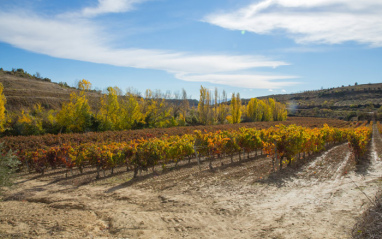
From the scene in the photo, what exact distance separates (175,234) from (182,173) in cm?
593

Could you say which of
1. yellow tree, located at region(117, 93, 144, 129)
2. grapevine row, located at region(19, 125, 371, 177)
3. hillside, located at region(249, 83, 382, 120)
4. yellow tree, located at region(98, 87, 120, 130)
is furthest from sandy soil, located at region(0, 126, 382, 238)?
hillside, located at region(249, 83, 382, 120)

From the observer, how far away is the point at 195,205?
694 centimetres

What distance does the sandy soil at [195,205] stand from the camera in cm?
534

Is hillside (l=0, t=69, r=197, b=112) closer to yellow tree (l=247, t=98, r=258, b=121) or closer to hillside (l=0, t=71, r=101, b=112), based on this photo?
hillside (l=0, t=71, r=101, b=112)

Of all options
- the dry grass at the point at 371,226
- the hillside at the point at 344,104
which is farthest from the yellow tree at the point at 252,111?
the dry grass at the point at 371,226

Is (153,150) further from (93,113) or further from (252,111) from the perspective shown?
(252,111)

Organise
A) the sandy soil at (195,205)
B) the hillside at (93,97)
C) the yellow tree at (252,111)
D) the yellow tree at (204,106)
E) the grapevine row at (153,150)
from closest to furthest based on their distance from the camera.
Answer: the sandy soil at (195,205)
the grapevine row at (153,150)
the yellow tree at (204,106)
the hillside at (93,97)
the yellow tree at (252,111)

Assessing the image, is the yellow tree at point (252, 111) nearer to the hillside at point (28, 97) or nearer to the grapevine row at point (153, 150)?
the hillside at point (28, 97)

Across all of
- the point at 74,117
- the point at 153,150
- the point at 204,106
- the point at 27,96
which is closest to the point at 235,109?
the point at 204,106

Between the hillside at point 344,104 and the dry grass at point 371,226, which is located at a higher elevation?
the hillside at point 344,104

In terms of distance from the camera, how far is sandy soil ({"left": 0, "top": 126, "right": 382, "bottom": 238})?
5.34m

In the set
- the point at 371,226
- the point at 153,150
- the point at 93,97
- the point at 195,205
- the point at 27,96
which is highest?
the point at 93,97

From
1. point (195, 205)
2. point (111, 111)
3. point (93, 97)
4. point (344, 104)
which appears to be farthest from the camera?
point (344, 104)

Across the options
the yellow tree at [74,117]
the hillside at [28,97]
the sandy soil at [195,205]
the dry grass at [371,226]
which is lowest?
the sandy soil at [195,205]
